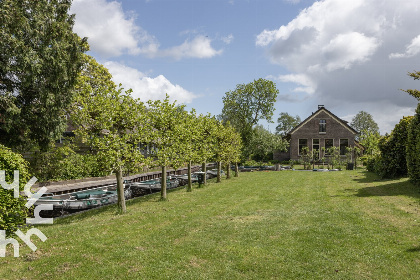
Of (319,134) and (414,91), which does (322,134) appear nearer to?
(319,134)

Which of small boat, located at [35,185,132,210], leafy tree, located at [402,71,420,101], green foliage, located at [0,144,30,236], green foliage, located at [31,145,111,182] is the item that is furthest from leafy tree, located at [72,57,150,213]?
leafy tree, located at [402,71,420,101]

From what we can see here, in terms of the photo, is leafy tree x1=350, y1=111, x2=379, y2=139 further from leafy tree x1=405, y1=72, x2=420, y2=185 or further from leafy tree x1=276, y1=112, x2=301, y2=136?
leafy tree x1=405, y1=72, x2=420, y2=185

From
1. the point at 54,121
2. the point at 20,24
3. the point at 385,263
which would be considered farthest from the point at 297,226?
the point at 20,24

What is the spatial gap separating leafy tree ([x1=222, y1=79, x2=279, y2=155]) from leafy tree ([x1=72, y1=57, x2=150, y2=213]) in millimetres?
35764

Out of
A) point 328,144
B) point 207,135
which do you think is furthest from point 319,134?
point 207,135

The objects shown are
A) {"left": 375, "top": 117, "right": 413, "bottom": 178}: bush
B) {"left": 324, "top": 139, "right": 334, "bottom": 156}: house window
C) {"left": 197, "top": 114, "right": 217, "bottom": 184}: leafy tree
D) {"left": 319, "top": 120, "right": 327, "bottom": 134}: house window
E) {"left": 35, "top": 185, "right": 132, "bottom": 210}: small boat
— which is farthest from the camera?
{"left": 319, "top": 120, "right": 327, "bottom": 134}: house window

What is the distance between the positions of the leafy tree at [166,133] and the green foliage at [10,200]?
801cm

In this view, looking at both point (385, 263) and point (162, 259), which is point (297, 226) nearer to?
point (385, 263)

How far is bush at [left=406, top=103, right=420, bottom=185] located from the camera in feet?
51.8

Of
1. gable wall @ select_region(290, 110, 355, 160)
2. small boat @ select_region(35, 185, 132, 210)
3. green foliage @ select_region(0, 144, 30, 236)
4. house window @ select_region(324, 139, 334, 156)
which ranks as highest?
gable wall @ select_region(290, 110, 355, 160)

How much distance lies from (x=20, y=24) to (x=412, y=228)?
2269 centimetres

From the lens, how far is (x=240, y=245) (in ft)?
26.3

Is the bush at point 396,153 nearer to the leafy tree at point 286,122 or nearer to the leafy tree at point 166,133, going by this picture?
the leafy tree at point 166,133

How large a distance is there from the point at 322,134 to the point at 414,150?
30805 mm
